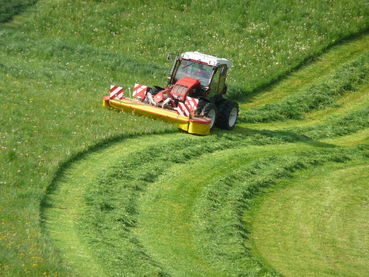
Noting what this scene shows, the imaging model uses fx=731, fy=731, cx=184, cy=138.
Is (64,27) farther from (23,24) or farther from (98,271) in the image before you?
(98,271)

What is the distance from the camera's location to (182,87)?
2239 centimetres

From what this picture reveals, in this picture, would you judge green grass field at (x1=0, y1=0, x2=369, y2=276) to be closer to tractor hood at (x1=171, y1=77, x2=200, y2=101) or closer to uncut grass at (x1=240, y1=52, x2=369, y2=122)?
uncut grass at (x1=240, y1=52, x2=369, y2=122)

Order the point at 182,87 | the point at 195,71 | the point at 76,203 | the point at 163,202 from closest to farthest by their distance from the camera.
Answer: the point at 76,203 → the point at 163,202 → the point at 182,87 → the point at 195,71

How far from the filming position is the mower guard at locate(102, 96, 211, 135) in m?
21.4

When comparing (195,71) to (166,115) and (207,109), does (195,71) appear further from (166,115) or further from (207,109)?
(166,115)

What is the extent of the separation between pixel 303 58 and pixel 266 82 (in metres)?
3.46

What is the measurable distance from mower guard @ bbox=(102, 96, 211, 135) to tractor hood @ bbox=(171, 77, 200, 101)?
1.96 feet

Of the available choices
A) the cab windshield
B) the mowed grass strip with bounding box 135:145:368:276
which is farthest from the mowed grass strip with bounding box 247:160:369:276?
the cab windshield

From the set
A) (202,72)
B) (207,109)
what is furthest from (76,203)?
(202,72)

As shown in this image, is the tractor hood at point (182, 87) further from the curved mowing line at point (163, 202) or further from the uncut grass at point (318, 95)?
the uncut grass at point (318, 95)

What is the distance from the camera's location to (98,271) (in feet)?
38.2

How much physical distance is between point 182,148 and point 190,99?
2.00 metres

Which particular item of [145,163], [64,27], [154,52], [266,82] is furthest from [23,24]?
[145,163]

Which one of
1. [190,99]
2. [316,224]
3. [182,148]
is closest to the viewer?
[316,224]
